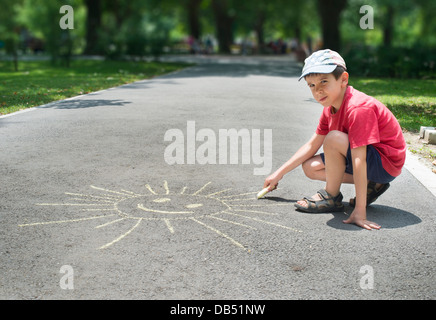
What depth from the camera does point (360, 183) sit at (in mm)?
4367

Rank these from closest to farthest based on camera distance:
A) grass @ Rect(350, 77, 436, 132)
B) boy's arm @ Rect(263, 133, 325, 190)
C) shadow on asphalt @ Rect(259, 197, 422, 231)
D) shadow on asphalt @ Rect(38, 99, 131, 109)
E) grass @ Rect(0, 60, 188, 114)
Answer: shadow on asphalt @ Rect(259, 197, 422, 231) → boy's arm @ Rect(263, 133, 325, 190) → grass @ Rect(350, 77, 436, 132) → shadow on asphalt @ Rect(38, 99, 131, 109) → grass @ Rect(0, 60, 188, 114)

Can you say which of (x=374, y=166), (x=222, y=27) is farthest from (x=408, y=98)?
(x=222, y=27)

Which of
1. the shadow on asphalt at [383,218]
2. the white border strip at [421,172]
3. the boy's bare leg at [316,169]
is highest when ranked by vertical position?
the boy's bare leg at [316,169]

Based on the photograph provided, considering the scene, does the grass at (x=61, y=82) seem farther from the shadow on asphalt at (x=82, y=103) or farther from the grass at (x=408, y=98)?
the grass at (x=408, y=98)

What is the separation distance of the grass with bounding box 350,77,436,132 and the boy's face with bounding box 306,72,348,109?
201 inches

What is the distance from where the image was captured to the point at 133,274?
11.5 feet

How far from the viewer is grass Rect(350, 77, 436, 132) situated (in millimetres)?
10039

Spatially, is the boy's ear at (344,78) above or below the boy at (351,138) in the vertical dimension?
above

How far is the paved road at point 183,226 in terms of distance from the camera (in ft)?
11.1

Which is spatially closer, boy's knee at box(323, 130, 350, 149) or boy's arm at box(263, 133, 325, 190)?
boy's knee at box(323, 130, 350, 149)

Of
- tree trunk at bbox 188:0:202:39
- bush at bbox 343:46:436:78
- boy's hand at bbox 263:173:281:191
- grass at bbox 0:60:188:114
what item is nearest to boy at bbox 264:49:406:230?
boy's hand at bbox 263:173:281:191

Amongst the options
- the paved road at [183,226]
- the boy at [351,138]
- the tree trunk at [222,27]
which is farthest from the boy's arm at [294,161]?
the tree trunk at [222,27]

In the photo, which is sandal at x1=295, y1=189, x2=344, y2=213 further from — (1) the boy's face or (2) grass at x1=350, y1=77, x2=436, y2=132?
(2) grass at x1=350, y1=77, x2=436, y2=132
